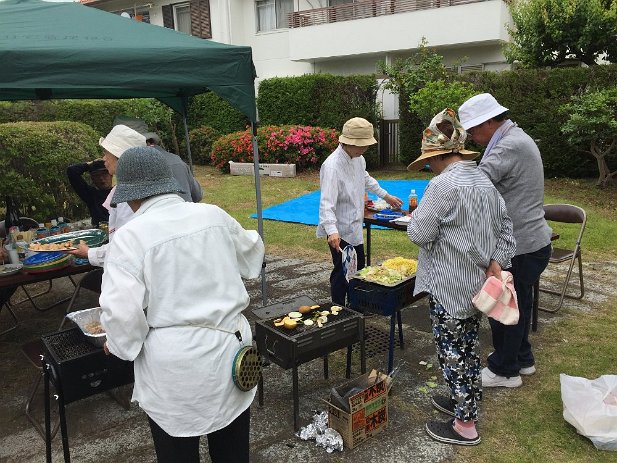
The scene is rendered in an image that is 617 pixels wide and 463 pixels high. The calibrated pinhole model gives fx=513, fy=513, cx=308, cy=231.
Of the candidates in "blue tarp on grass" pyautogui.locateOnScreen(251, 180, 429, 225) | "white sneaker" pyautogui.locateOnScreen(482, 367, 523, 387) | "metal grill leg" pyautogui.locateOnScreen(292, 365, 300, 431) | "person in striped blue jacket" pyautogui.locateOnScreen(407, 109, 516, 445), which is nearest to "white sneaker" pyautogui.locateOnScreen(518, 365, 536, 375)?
"white sneaker" pyautogui.locateOnScreen(482, 367, 523, 387)

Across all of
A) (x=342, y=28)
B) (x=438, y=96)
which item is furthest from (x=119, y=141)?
(x=342, y=28)

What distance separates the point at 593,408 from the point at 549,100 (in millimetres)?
9684

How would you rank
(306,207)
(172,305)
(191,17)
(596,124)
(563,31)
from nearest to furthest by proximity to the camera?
(172,305), (596,124), (306,207), (563,31), (191,17)

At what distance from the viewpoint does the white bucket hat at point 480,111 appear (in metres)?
3.33

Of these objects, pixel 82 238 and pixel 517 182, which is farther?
pixel 82 238

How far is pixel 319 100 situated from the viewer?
612 inches

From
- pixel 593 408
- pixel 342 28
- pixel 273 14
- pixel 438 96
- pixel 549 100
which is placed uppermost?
pixel 273 14

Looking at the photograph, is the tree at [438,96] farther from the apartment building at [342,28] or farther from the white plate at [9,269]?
the white plate at [9,269]

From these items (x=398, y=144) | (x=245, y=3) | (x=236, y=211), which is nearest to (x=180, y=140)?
(x=245, y=3)

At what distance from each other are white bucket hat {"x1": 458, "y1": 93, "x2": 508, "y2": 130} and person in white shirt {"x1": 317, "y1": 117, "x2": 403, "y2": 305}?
3.03ft

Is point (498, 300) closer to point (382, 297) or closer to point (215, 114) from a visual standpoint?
point (382, 297)

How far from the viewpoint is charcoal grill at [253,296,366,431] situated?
9.86 feet

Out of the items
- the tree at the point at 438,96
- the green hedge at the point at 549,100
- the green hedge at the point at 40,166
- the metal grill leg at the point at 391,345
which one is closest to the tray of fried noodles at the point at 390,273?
the metal grill leg at the point at 391,345

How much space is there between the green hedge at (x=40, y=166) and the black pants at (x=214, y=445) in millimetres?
6935
